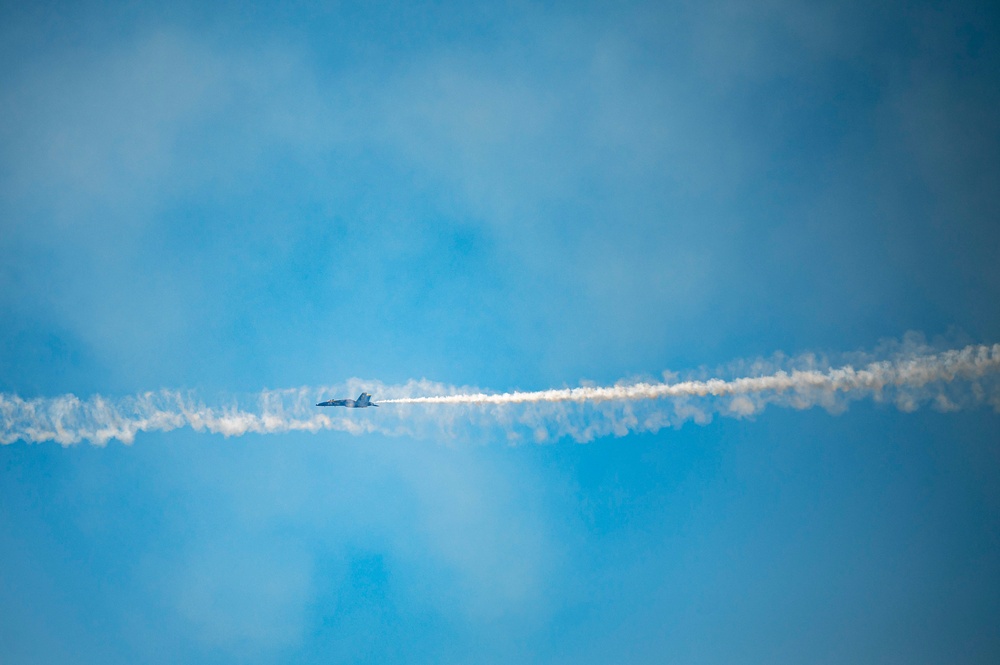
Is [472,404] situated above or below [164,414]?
below

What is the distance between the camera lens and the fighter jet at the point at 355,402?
6625cm

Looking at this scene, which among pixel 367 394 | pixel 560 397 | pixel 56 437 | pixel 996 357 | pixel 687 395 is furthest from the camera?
pixel 367 394

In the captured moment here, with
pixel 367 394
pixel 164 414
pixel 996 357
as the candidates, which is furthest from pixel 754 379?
pixel 164 414

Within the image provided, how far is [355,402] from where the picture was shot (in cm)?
6669

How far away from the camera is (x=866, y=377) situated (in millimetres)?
47844

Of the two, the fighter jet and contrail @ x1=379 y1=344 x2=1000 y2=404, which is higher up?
the fighter jet

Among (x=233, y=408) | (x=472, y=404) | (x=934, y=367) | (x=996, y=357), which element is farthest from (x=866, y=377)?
(x=233, y=408)

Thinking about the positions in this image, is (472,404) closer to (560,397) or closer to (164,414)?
(560,397)

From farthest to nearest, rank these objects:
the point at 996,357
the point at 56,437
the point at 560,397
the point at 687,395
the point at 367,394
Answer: the point at 367,394 → the point at 56,437 → the point at 560,397 → the point at 687,395 → the point at 996,357

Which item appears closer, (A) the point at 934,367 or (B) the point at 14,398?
(A) the point at 934,367

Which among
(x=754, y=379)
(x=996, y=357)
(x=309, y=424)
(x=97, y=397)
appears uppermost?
(x=97, y=397)

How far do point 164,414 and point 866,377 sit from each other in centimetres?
5292

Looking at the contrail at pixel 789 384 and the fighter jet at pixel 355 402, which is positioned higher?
the fighter jet at pixel 355 402

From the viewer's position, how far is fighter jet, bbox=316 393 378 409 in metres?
66.2
